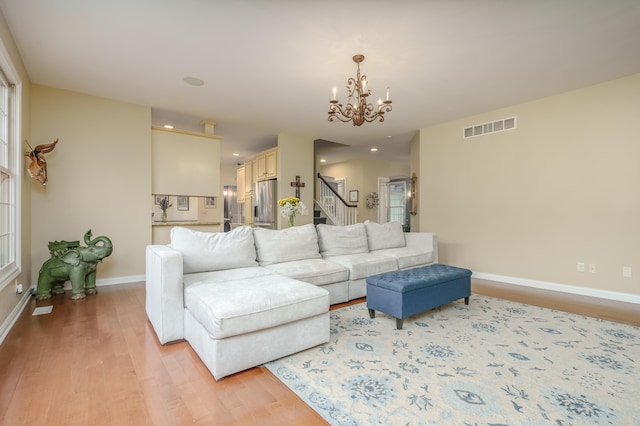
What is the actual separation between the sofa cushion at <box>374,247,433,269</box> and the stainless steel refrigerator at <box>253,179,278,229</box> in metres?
2.74

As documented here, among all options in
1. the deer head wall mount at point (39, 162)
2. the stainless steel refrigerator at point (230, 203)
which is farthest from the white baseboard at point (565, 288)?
the stainless steel refrigerator at point (230, 203)

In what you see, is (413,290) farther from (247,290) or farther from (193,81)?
(193,81)

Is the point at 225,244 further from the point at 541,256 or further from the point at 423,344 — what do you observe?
the point at 541,256

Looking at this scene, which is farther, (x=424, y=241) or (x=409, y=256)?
(x=424, y=241)

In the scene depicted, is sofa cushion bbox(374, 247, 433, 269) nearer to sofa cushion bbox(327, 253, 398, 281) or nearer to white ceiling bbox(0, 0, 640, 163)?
sofa cushion bbox(327, 253, 398, 281)

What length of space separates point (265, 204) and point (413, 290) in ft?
14.6

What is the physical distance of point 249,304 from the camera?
1984 millimetres

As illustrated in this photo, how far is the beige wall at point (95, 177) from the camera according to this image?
3.94 meters

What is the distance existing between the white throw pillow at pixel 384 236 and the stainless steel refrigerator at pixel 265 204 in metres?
2.39

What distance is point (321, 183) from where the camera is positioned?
25.5 ft

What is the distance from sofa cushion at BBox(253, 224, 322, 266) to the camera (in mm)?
3443

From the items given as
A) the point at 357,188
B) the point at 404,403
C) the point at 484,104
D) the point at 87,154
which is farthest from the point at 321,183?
the point at 404,403

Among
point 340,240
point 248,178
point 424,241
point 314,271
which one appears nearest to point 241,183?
point 248,178

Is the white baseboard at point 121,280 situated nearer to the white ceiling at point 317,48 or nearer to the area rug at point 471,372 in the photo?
the white ceiling at point 317,48
